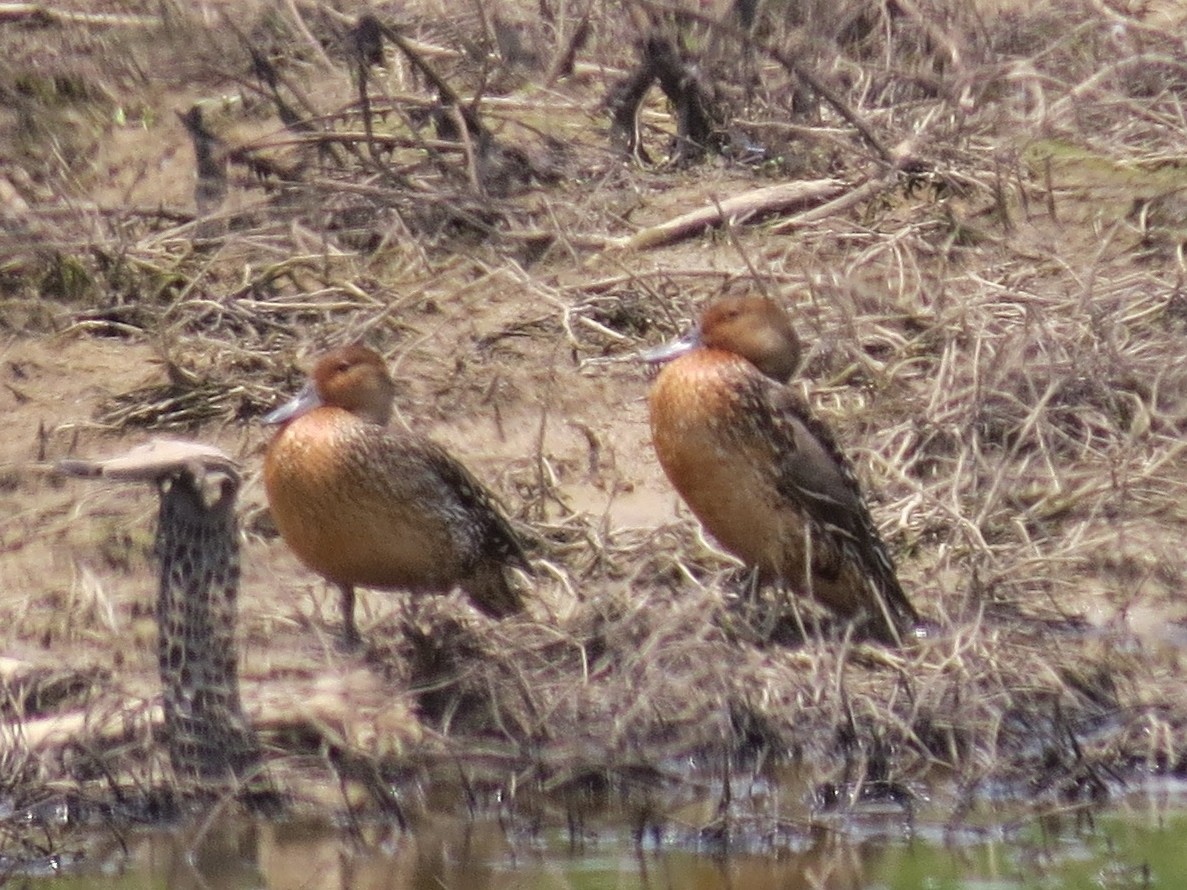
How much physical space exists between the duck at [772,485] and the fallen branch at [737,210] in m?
2.06

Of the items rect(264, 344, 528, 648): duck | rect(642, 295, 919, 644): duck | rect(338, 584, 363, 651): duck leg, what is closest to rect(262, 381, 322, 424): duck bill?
rect(264, 344, 528, 648): duck

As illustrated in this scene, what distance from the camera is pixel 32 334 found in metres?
8.78

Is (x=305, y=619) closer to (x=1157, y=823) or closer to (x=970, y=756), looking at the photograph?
(x=970, y=756)

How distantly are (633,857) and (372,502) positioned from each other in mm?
1347

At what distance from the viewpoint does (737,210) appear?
9.40 metres

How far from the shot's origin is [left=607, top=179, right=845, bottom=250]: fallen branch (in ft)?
30.6

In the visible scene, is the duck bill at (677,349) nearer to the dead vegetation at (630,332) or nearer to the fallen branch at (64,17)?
the dead vegetation at (630,332)

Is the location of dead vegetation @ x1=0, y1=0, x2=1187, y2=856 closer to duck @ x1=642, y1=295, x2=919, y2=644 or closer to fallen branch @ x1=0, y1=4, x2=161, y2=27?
fallen branch @ x1=0, y1=4, x2=161, y2=27

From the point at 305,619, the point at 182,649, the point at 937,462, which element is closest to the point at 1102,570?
the point at 937,462

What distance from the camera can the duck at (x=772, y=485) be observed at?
711 cm

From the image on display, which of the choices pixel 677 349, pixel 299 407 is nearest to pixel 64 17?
pixel 299 407

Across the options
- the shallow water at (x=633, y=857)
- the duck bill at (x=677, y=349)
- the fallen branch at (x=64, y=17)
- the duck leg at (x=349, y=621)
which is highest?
the fallen branch at (x=64, y=17)

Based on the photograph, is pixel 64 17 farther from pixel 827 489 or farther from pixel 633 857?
Answer: pixel 633 857

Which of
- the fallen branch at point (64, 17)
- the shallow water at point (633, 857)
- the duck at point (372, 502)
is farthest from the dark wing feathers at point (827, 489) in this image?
the fallen branch at point (64, 17)
